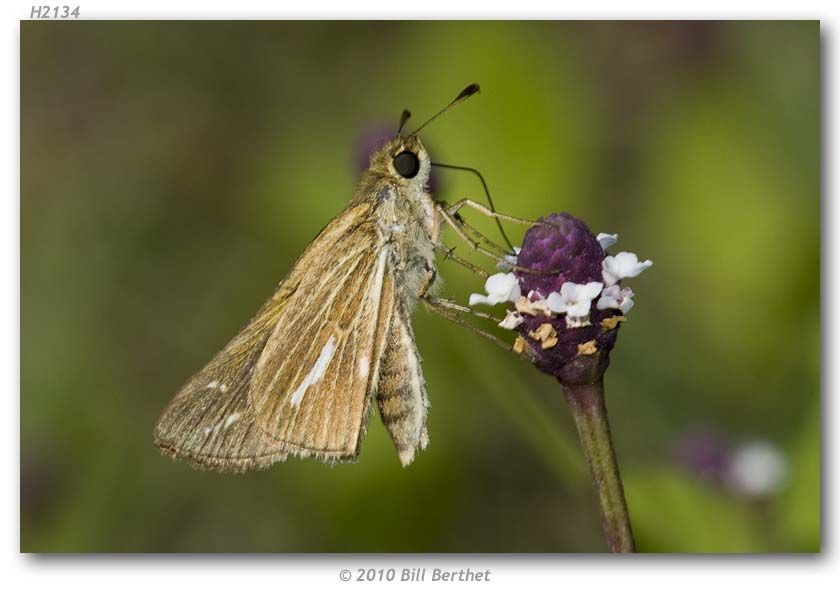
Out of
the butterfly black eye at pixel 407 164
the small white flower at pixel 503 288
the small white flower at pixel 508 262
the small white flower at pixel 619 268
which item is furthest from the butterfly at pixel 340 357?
the small white flower at pixel 619 268

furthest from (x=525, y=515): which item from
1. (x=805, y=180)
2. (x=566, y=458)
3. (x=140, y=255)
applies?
(x=140, y=255)

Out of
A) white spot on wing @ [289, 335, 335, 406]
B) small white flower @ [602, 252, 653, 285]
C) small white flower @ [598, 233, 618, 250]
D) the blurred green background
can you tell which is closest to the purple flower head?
small white flower @ [602, 252, 653, 285]

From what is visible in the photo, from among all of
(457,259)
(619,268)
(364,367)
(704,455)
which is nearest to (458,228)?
(457,259)

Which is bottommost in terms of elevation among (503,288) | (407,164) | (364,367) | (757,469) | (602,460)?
(757,469)

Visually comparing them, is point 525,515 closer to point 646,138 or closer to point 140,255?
point 646,138

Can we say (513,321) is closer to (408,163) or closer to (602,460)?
(602,460)

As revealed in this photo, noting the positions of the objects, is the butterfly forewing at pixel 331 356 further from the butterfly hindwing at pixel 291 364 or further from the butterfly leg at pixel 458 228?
the butterfly leg at pixel 458 228

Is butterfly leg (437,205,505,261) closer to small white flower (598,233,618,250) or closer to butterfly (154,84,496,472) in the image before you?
butterfly (154,84,496,472)
